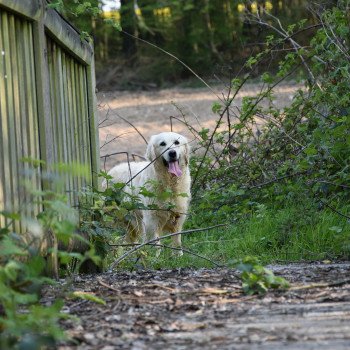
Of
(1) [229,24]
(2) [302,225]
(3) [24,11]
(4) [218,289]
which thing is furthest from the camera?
(1) [229,24]

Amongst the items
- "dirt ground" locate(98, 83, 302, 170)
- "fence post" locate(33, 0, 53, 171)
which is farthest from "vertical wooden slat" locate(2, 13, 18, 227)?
"dirt ground" locate(98, 83, 302, 170)

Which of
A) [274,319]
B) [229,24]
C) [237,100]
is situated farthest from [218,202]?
[229,24]

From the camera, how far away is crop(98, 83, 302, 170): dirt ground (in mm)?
19219

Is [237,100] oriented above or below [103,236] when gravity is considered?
above

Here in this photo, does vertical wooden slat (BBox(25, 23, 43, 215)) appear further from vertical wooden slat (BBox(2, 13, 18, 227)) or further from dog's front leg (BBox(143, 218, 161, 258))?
dog's front leg (BBox(143, 218, 161, 258))

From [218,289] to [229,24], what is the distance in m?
28.9

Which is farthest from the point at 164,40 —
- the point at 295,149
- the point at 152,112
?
the point at 295,149

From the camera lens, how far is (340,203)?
26.6 ft

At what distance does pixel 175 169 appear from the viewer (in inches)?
382

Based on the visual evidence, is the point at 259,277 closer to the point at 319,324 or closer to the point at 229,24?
the point at 319,324

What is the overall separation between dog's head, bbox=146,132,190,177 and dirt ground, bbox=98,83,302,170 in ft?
21.9

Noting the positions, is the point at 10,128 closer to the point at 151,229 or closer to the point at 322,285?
the point at 322,285

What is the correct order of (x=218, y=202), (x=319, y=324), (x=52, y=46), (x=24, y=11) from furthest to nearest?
(x=218, y=202) < (x=52, y=46) < (x=24, y=11) < (x=319, y=324)

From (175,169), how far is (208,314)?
5523mm
